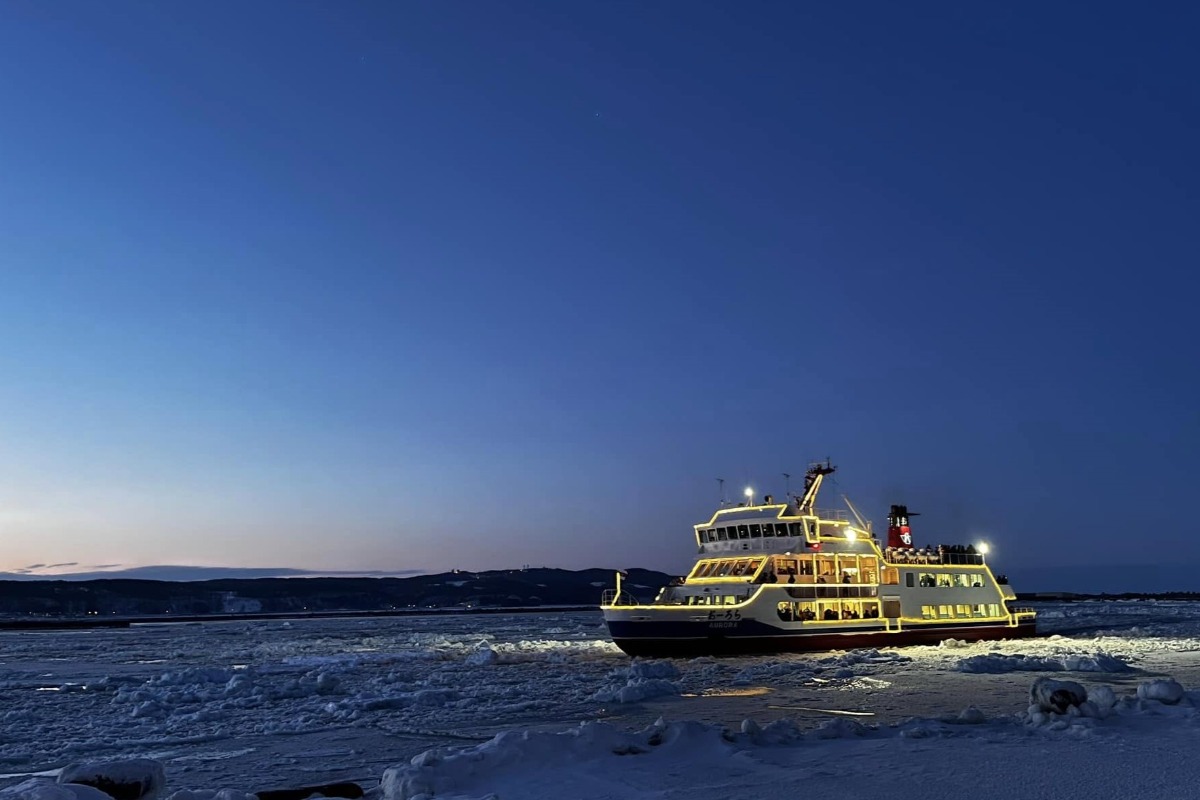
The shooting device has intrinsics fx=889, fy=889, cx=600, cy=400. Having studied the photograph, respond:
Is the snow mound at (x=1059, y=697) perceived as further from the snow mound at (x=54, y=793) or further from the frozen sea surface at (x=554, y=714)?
the snow mound at (x=54, y=793)

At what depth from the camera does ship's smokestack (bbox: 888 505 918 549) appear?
58.1m

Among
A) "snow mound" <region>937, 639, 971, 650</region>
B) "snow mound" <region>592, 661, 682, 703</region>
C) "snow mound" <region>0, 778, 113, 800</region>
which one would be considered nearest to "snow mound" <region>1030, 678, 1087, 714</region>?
"snow mound" <region>592, 661, 682, 703</region>

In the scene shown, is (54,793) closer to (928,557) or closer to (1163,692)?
(1163,692)

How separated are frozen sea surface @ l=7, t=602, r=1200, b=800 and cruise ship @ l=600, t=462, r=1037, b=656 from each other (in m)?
2.04

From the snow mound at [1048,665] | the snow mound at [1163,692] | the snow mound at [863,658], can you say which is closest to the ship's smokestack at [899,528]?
the snow mound at [863,658]

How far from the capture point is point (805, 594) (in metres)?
45.1

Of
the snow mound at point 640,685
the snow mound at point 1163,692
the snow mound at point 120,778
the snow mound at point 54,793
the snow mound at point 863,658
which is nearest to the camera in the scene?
the snow mound at point 54,793

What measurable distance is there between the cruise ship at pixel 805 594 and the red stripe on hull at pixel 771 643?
49 millimetres

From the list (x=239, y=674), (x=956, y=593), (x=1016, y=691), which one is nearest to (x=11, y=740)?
(x=239, y=674)

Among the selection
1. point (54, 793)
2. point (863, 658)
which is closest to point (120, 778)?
point (54, 793)

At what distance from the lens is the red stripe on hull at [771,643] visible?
135 feet

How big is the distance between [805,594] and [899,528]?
54.8 feet

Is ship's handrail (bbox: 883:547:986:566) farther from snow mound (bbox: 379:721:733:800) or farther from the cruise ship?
snow mound (bbox: 379:721:733:800)

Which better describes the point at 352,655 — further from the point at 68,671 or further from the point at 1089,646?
the point at 1089,646
